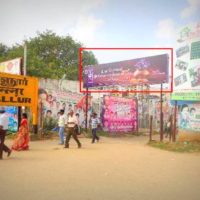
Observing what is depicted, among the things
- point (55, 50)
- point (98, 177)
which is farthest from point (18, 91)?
point (55, 50)

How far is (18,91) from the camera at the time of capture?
17375 mm

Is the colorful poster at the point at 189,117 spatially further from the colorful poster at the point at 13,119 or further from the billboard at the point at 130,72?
the colorful poster at the point at 13,119

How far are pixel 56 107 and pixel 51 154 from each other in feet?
34.7

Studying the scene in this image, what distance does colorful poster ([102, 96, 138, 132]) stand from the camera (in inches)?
961

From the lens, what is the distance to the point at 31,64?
1420 inches

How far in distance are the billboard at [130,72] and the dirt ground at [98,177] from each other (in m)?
11.6

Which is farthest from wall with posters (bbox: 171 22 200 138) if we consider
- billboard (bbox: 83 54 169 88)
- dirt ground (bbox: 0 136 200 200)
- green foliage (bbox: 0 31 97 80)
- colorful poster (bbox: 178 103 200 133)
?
green foliage (bbox: 0 31 97 80)

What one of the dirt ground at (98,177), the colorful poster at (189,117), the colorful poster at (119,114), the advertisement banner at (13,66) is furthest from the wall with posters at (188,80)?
the advertisement banner at (13,66)

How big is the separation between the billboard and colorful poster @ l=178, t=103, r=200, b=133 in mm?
6375

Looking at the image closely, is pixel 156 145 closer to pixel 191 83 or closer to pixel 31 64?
pixel 191 83

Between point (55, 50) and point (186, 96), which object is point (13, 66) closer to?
point (186, 96)

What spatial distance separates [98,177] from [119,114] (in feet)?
54.7

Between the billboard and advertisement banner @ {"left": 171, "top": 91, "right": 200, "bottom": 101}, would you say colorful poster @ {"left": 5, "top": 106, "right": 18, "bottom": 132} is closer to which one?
the billboard

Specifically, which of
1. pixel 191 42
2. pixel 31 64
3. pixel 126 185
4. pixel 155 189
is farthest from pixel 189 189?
pixel 31 64
